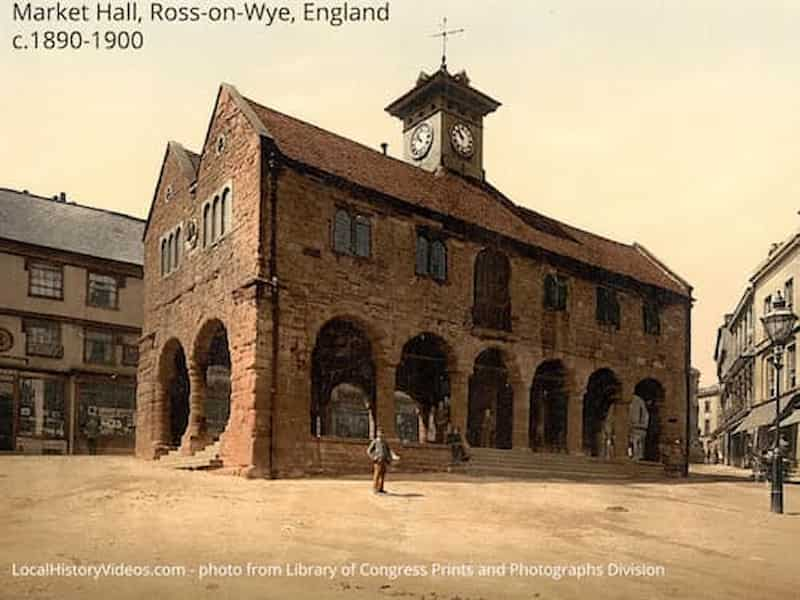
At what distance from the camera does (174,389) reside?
86.3 feet

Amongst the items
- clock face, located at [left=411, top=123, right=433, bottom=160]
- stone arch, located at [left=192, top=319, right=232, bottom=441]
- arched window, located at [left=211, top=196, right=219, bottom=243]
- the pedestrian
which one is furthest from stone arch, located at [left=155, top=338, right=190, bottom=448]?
clock face, located at [left=411, top=123, right=433, bottom=160]

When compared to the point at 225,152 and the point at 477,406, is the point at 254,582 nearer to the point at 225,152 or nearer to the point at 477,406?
the point at 225,152

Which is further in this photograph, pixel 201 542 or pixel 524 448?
pixel 524 448

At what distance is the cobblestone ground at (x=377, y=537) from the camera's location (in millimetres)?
8797

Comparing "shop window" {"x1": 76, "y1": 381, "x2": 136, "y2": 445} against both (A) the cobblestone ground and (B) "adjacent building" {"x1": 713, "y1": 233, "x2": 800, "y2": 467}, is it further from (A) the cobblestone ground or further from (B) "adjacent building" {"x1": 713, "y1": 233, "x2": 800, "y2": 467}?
(B) "adjacent building" {"x1": 713, "y1": 233, "x2": 800, "y2": 467}

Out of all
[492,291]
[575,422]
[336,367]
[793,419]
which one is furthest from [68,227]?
[793,419]

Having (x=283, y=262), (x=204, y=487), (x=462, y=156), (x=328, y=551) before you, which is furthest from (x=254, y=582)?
(x=462, y=156)

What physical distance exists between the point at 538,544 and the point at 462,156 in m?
20.8

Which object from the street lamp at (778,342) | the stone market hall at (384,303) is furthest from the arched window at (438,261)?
the street lamp at (778,342)

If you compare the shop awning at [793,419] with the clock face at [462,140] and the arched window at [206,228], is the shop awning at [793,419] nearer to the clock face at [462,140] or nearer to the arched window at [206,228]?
the clock face at [462,140]

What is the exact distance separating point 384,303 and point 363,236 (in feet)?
6.17

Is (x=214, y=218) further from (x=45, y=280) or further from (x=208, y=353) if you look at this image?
(x=45, y=280)

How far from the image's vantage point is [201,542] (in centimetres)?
1110

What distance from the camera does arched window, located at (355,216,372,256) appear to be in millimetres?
22406
